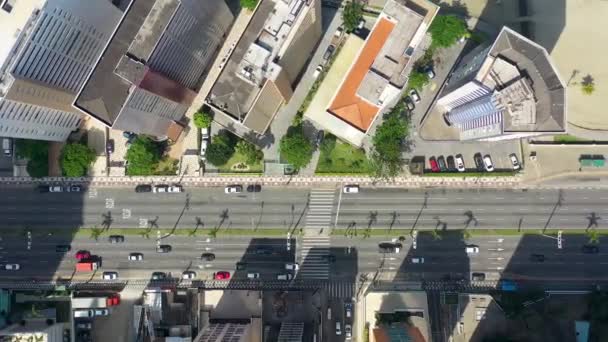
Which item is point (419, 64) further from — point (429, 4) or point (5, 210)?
point (5, 210)

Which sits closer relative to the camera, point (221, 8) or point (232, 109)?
point (232, 109)

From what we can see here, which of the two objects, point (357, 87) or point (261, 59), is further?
point (357, 87)

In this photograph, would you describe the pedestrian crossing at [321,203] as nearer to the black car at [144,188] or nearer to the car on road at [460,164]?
the car on road at [460,164]

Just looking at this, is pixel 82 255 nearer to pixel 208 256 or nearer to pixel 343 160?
pixel 208 256

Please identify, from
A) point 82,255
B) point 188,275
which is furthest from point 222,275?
point 82,255

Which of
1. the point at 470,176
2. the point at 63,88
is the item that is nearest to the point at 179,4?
the point at 63,88
